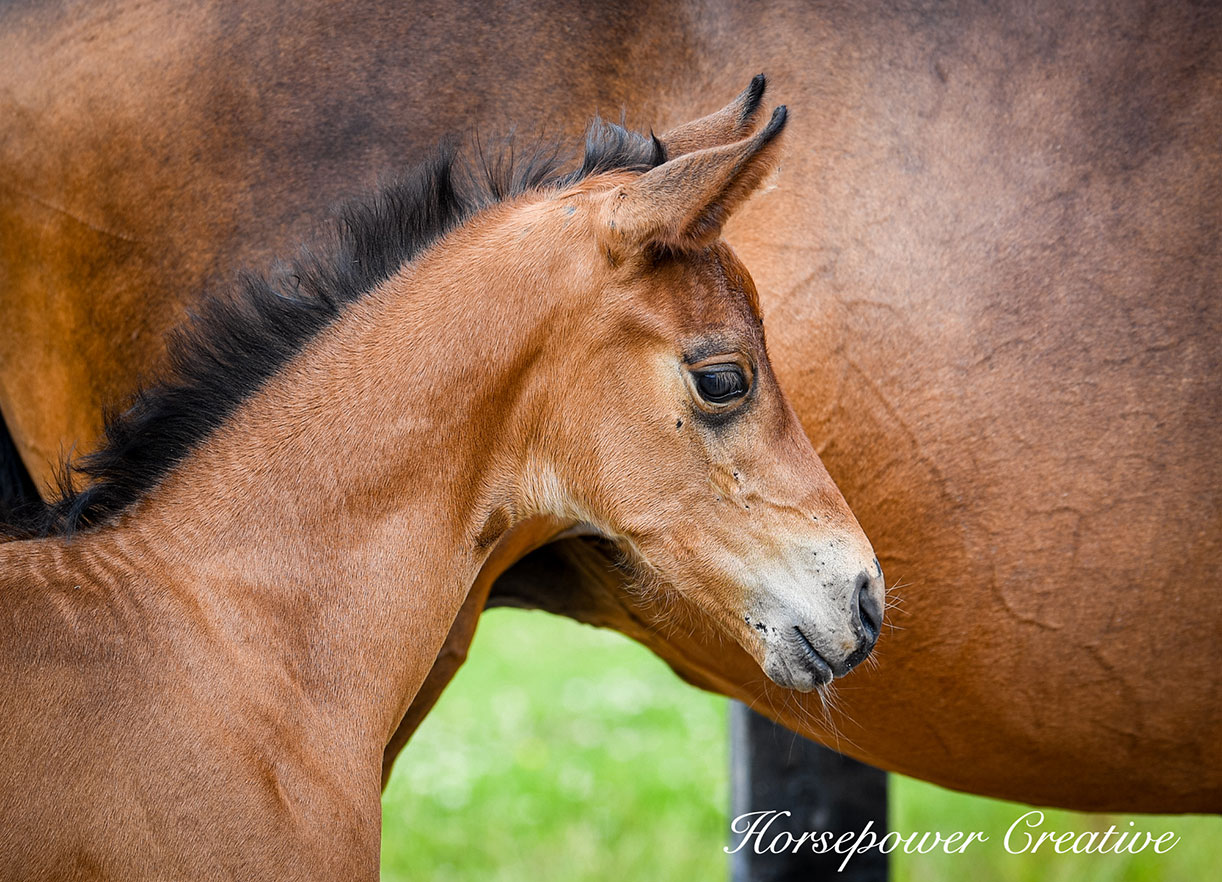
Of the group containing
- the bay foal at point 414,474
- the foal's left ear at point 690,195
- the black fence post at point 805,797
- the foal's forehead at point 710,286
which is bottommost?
the black fence post at point 805,797

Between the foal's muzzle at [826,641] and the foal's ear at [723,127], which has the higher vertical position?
the foal's ear at [723,127]

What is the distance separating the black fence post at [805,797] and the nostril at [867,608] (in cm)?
210

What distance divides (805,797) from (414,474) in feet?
9.11

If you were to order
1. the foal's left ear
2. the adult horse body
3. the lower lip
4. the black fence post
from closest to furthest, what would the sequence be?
1. the foal's left ear
2. the lower lip
3. the adult horse body
4. the black fence post

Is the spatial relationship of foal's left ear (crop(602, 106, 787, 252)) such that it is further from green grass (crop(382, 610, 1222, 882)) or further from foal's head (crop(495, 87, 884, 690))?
green grass (crop(382, 610, 1222, 882))

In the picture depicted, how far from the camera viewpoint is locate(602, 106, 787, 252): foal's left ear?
226cm

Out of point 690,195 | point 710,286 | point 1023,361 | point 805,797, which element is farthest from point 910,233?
point 805,797

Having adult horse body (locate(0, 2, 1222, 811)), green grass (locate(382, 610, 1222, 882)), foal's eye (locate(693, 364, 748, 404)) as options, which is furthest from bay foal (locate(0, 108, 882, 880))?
green grass (locate(382, 610, 1222, 882))

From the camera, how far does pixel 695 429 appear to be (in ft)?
8.12

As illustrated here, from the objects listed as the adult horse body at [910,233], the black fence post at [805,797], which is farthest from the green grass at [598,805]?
the adult horse body at [910,233]

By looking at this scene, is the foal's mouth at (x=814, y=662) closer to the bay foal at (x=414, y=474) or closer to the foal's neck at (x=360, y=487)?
the bay foal at (x=414, y=474)

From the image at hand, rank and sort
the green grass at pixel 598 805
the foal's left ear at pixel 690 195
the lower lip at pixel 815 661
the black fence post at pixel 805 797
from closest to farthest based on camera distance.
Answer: the foal's left ear at pixel 690 195 → the lower lip at pixel 815 661 → the black fence post at pixel 805 797 → the green grass at pixel 598 805

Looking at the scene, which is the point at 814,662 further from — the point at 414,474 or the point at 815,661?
the point at 414,474

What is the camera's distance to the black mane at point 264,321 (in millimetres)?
2441
